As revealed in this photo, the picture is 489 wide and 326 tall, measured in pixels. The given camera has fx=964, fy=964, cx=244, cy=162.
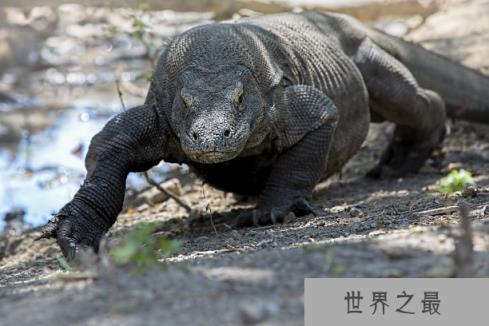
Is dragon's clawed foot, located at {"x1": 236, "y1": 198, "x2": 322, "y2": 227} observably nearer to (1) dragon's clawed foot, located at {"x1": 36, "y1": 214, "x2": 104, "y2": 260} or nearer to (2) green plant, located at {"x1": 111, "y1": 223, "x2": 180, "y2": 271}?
(1) dragon's clawed foot, located at {"x1": 36, "y1": 214, "x2": 104, "y2": 260}

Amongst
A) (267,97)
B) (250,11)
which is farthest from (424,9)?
(267,97)

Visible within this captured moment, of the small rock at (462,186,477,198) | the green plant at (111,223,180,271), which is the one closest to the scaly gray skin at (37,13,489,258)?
the small rock at (462,186,477,198)

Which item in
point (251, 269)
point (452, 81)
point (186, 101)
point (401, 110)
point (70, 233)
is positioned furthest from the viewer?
point (452, 81)

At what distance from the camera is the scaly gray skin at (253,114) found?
635 centimetres

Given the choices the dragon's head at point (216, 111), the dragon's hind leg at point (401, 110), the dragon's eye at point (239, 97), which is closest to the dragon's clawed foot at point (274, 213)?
the dragon's head at point (216, 111)

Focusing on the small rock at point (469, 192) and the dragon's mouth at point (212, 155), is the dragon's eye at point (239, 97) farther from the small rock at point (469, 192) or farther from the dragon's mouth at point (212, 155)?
the small rock at point (469, 192)

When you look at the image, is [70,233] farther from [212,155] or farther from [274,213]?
[274,213]

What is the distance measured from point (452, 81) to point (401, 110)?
1.08 meters

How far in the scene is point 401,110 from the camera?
343 inches

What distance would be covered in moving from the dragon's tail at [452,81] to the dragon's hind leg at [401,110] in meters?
0.33

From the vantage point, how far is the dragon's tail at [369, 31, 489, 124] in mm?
9312

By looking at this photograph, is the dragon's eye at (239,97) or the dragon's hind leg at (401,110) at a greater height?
the dragon's eye at (239,97)

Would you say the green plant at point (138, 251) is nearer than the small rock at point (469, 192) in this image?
Yes

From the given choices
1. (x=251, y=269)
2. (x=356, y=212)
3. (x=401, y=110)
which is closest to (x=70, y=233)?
(x=356, y=212)
